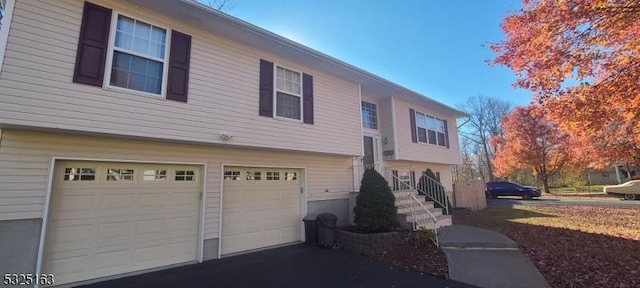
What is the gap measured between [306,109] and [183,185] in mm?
3711

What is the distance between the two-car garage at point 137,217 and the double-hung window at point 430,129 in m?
8.15

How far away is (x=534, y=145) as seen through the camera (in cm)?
2384

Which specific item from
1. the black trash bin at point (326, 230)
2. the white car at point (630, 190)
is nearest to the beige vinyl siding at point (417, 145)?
the black trash bin at point (326, 230)

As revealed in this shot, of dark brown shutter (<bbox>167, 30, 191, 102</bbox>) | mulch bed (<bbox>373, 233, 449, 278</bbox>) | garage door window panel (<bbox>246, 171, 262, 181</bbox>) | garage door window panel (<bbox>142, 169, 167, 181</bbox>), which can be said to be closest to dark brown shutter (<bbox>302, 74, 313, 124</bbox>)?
garage door window panel (<bbox>246, 171, 262, 181</bbox>)

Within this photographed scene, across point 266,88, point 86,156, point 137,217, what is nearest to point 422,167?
point 266,88

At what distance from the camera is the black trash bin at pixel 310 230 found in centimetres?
820

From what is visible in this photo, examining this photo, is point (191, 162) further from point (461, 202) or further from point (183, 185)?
point (461, 202)

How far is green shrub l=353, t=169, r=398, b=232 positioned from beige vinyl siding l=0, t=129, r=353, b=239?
1600 mm

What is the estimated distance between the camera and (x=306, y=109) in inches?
327

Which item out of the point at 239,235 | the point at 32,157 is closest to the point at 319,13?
the point at 239,235

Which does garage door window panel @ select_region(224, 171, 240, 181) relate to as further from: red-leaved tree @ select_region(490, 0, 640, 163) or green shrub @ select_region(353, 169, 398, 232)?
red-leaved tree @ select_region(490, 0, 640, 163)

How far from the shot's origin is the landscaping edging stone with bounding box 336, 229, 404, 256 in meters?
7.11

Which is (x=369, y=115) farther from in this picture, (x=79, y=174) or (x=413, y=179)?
(x=79, y=174)

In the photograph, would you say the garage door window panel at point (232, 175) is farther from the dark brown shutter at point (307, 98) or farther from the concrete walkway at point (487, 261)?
the concrete walkway at point (487, 261)
